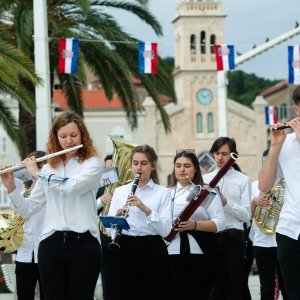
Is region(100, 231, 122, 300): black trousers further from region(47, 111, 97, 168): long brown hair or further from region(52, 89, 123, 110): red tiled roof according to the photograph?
region(52, 89, 123, 110): red tiled roof

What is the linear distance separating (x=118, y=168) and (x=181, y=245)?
1576 millimetres

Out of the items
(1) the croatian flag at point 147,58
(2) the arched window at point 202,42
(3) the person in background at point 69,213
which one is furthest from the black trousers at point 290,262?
(2) the arched window at point 202,42

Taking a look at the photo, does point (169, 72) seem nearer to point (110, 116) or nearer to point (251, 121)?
point (110, 116)

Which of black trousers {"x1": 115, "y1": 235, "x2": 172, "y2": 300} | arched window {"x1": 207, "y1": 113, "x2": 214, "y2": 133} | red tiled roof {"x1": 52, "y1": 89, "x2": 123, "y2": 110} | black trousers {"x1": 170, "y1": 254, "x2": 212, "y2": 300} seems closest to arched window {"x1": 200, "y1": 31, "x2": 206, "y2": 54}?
arched window {"x1": 207, "y1": 113, "x2": 214, "y2": 133}

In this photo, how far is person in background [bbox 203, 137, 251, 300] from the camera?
10711 millimetres

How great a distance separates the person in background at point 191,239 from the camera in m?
9.70

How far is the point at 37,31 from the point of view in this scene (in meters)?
18.7

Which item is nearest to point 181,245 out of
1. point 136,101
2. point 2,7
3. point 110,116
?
point 2,7

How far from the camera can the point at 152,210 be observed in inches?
363

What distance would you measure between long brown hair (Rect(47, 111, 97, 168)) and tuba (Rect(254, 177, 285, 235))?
3.31m

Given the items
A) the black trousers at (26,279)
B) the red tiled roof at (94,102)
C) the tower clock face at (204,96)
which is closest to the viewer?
the black trousers at (26,279)

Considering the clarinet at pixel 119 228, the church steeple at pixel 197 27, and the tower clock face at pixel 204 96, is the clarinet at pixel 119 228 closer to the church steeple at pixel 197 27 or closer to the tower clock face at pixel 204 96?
the tower clock face at pixel 204 96

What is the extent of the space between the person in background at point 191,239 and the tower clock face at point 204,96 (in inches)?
3407

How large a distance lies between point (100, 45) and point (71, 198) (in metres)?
15.6
